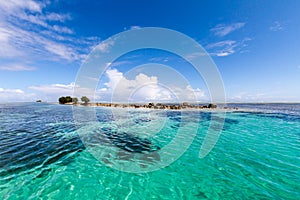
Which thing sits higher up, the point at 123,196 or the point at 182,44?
the point at 182,44

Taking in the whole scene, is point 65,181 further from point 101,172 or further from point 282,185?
point 282,185

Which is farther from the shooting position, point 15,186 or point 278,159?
point 278,159

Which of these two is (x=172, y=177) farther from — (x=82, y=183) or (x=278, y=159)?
(x=278, y=159)

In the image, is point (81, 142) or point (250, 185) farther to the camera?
point (81, 142)

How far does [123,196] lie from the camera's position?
493cm

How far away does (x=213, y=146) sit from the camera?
33.0 feet

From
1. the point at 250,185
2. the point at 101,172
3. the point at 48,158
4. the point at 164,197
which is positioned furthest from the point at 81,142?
the point at 250,185

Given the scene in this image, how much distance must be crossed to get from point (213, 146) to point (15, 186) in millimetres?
10362

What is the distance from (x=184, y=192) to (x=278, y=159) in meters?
6.27

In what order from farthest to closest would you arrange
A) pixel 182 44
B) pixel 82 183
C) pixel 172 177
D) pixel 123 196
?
1. pixel 182 44
2. pixel 172 177
3. pixel 82 183
4. pixel 123 196

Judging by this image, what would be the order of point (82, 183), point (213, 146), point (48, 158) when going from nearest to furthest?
point (82, 183) → point (48, 158) → point (213, 146)

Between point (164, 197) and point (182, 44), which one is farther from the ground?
point (182, 44)

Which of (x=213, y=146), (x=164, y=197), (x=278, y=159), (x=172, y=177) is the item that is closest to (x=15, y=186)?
(x=164, y=197)

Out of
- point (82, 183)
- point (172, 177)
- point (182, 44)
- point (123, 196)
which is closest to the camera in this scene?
point (123, 196)
